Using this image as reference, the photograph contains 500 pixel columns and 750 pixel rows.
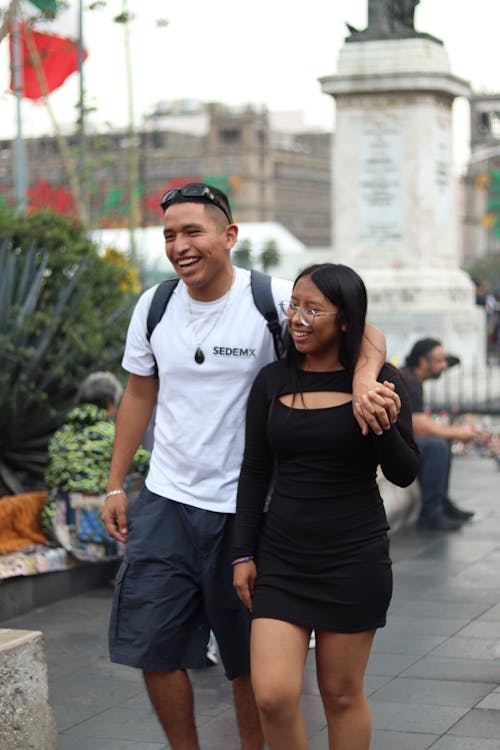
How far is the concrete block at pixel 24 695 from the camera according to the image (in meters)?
4.42

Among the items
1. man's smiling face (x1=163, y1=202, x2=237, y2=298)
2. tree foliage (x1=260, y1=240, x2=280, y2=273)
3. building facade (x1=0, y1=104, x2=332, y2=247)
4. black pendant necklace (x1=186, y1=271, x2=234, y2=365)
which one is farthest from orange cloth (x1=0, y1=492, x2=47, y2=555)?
building facade (x1=0, y1=104, x2=332, y2=247)

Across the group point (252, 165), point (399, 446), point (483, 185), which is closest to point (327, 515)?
point (399, 446)

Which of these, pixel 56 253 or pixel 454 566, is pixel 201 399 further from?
pixel 56 253

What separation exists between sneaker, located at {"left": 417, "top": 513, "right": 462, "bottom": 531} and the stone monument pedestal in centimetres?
717

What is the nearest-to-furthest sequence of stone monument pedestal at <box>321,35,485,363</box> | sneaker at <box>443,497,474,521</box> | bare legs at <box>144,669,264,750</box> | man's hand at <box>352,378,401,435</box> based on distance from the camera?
man's hand at <box>352,378,401,435</box>, bare legs at <box>144,669,264,750</box>, sneaker at <box>443,497,474,521</box>, stone monument pedestal at <box>321,35,485,363</box>

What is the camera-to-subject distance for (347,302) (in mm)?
3895

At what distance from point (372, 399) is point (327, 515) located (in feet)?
1.16

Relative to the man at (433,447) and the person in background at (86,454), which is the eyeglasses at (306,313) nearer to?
the person in background at (86,454)

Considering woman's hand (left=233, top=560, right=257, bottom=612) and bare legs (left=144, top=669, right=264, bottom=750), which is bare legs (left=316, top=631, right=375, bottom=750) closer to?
woman's hand (left=233, top=560, right=257, bottom=612)

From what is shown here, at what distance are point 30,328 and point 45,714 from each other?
13.6 feet

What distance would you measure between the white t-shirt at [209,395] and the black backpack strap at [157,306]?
0.26 feet

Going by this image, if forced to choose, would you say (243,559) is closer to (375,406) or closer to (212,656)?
(375,406)

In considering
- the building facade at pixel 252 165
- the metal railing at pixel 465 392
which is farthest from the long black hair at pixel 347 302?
the building facade at pixel 252 165

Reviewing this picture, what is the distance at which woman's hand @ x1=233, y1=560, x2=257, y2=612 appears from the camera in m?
3.94
